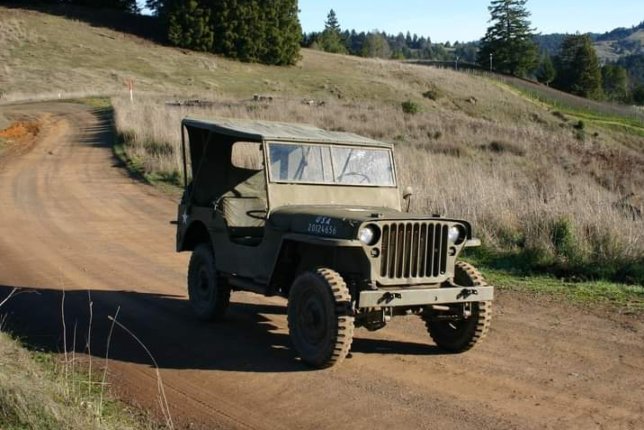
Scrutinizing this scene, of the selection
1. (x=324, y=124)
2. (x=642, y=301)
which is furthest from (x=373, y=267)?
(x=324, y=124)

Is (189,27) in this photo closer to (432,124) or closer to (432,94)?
(432,94)

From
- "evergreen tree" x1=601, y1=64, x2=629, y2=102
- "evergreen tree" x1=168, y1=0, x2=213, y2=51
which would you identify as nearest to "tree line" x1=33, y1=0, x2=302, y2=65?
"evergreen tree" x1=168, y1=0, x2=213, y2=51

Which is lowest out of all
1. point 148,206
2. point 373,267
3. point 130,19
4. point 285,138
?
point 148,206

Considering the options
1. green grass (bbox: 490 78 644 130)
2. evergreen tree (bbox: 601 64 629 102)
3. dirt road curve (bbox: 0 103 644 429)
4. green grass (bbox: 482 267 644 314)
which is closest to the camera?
dirt road curve (bbox: 0 103 644 429)

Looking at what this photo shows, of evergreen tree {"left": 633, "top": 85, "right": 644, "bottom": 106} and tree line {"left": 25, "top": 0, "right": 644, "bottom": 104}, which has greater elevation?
tree line {"left": 25, "top": 0, "right": 644, "bottom": 104}

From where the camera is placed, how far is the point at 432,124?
1244 inches

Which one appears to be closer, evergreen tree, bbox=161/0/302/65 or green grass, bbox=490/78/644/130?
green grass, bbox=490/78/644/130

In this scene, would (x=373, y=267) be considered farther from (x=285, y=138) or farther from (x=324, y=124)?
(x=324, y=124)

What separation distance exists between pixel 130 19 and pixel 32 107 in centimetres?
3636

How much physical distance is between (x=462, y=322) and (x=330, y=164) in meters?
1.98

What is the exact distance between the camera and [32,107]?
37.0m

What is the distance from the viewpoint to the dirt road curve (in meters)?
5.40

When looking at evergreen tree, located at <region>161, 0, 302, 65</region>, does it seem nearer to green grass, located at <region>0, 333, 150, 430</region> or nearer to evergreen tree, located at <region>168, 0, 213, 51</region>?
evergreen tree, located at <region>168, 0, 213, 51</region>

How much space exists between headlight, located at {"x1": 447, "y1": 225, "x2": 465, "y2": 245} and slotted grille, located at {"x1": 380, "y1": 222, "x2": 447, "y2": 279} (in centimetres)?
17
